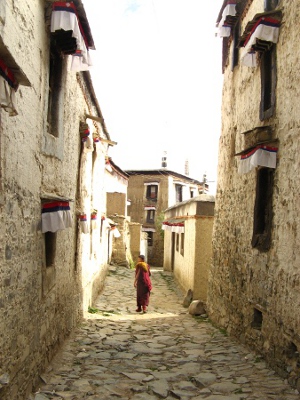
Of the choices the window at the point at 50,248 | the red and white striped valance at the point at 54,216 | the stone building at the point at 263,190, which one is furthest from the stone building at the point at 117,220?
the red and white striped valance at the point at 54,216

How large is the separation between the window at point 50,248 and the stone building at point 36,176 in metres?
0.01

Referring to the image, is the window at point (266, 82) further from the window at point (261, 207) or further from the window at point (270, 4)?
the window at point (261, 207)

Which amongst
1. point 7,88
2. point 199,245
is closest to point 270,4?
point 7,88

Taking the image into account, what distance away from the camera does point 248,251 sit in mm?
7125

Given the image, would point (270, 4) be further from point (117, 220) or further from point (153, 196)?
point (153, 196)

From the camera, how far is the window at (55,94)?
5.83m

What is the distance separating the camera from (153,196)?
1351 inches

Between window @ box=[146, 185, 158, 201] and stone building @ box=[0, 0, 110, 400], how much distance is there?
26251mm

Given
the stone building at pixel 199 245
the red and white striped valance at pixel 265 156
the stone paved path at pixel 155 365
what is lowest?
the stone paved path at pixel 155 365

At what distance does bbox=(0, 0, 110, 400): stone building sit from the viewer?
12.0ft

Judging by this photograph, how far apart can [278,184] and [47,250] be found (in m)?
3.49

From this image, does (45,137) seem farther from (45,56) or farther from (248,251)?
(248,251)

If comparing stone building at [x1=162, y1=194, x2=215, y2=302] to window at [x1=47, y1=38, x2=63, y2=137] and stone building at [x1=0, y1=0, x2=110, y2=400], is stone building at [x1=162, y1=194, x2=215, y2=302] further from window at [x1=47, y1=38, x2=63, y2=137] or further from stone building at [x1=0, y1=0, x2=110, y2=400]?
window at [x1=47, y1=38, x2=63, y2=137]

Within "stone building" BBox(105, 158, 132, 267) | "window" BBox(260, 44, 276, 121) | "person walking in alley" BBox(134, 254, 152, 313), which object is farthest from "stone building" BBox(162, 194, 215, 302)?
"stone building" BBox(105, 158, 132, 267)
